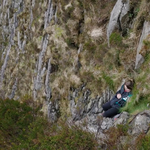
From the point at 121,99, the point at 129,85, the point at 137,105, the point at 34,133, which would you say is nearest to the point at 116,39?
the point at 129,85

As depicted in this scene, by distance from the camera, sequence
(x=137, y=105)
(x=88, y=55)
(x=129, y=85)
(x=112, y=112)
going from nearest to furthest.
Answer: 1. (x=137, y=105)
2. (x=129, y=85)
3. (x=112, y=112)
4. (x=88, y=55)

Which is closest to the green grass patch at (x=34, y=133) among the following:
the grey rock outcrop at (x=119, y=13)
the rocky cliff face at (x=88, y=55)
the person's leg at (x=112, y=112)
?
the rocky cliff face at (x=88, y=55)

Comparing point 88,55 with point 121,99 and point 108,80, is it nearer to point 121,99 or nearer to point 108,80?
point 108,80

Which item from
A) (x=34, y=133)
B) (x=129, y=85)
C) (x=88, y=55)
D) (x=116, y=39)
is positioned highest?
(x=116, y=39)

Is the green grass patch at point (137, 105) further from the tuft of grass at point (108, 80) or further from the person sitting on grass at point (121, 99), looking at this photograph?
the tuft of grass at point (108, 80)

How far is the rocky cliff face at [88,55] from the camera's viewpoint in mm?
8328

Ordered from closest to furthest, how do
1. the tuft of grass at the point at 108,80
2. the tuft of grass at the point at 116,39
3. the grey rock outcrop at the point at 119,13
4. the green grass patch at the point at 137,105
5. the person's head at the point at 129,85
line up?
the green grass patch at the point at 137,105 → the person's head at the point at 129,85 → the tuft of grass at the point at 108,80 → the grey rock outcrop at the point at 119,13 → the tuft of grass at the point at 116,39

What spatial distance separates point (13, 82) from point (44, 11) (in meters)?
14.4

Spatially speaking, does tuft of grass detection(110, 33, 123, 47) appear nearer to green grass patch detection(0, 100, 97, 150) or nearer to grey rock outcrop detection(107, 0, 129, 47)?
grey rock outcrop detection(107, 0, 129, 47)

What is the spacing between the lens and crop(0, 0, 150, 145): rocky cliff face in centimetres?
833

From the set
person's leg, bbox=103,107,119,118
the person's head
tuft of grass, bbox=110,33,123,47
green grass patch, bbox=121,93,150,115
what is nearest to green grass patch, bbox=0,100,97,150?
person's leg, bbox=103,107,119,118

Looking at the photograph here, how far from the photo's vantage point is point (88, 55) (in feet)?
38.5

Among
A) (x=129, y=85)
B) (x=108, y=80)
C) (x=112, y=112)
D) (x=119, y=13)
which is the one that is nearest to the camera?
(x=129, y=85)

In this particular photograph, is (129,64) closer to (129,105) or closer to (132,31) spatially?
(132,31)
